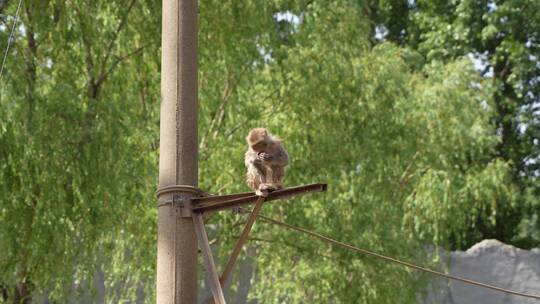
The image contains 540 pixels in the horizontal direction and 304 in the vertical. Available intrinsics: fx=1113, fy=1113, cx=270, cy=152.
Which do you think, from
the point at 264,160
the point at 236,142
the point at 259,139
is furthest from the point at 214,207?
the point at 236,142

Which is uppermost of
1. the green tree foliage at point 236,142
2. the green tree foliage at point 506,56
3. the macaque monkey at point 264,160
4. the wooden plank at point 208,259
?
the green tree foliage at point 506,56

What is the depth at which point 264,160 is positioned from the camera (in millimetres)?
7375

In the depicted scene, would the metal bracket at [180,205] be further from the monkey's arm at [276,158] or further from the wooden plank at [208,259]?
the monkey's arm at [276,158]

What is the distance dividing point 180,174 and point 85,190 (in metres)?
5.80

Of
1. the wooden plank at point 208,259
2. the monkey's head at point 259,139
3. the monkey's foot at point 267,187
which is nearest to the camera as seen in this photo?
the wooden plank at point 208,259

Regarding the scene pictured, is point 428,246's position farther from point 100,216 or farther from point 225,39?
point 100,216

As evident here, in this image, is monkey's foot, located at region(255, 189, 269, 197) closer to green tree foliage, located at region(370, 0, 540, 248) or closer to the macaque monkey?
the macaque monkey

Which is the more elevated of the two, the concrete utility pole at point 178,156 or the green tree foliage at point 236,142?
the green tree foliage at point 236,142

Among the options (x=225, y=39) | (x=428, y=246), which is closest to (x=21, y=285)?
(x=225, y=39)

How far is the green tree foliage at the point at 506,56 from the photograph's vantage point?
2675cm

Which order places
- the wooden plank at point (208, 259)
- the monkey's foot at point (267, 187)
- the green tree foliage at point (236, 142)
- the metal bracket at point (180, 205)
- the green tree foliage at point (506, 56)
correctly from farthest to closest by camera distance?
the green tree foliage at point (506, 56)
the green tree foliage at point (236, 142)
the monkey's foot at point (267, 187)
the metal bracket at point (180, 205)
the wooden plank at point (208, 259)

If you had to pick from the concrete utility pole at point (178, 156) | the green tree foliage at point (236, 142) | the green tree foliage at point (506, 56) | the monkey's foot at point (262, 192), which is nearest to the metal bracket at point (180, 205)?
the concrete utility pole at point (178, 156)

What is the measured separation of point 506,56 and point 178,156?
21.9 metres

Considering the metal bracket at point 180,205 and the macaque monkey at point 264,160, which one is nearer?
the metal bracket at point 180,205
